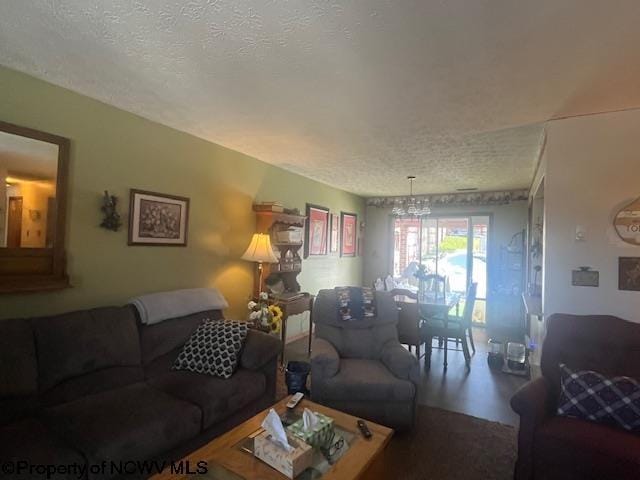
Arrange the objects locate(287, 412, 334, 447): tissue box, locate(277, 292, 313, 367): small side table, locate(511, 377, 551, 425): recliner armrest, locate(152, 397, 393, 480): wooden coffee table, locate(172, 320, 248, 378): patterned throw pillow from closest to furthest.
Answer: locate(152, 397, 393, 480): wooden coffee table → locate(287, 412, 334, 447): tissue box → locate(511, 377, 551, 425): recliner armrest → locate(172, 320, 248, 378): patterned throw pillow → locate(277, 292, 313, 367): small side table

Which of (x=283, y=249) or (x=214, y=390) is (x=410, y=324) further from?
(x=214, y=390)

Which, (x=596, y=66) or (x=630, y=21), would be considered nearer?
(x=630, y=21)

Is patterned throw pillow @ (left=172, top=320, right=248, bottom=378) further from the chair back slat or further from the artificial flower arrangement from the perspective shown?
the chair back slat

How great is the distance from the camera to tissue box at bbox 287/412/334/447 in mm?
1523

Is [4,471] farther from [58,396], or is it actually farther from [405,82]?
[405,82]

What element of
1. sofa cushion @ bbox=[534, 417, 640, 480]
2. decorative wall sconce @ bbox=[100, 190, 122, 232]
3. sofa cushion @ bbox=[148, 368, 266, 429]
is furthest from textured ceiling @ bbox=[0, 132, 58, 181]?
sofa cushion @ bbox=[534, 417, 640, 480]

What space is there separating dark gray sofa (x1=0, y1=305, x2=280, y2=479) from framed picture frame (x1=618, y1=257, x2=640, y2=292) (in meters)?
2.54

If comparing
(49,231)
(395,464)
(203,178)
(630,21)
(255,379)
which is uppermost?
(630,21)

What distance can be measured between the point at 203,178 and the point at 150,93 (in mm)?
1102

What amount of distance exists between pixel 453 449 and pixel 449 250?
442cm

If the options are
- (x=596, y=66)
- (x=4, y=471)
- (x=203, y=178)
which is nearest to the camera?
(x=4, y=471)

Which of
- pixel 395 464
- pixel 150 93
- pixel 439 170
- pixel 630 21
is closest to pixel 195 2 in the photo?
pixel 150 93

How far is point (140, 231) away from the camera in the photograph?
2771 millimetres

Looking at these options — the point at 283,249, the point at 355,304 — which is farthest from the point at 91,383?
the point at 283,249
